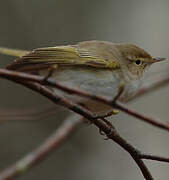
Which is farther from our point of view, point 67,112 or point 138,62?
point 67,112

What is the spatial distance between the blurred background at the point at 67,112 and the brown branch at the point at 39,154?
1558 millimetres

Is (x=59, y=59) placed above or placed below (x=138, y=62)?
below

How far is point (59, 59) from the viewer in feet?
8.54

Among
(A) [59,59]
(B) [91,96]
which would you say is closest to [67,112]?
(A) [59,59]

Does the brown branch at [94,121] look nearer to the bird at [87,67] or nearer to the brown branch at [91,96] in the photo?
the brown branch at [91,96]

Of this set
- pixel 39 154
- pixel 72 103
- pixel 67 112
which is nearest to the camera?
pixel 72 103

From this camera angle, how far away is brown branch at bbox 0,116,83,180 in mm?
3402

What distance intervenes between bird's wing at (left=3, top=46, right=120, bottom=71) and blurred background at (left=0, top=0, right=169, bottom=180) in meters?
2.62

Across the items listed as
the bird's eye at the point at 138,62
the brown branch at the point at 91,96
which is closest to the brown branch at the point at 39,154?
the bird's eye at the point at 138,62

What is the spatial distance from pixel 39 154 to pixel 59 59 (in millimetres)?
1263

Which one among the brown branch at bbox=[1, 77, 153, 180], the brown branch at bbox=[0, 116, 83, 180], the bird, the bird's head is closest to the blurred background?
the brown branch at bbox=[0, 116, 83, 180]

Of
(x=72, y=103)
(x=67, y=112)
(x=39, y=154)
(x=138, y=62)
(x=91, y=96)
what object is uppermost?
(x=67, y=112)

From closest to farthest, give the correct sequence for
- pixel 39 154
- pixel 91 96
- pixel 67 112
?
pixel 91 96
pixel 39 154
pixel 67 112

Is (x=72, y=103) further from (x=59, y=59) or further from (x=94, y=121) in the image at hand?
(x=59, y=59)
